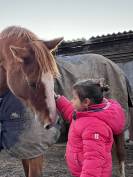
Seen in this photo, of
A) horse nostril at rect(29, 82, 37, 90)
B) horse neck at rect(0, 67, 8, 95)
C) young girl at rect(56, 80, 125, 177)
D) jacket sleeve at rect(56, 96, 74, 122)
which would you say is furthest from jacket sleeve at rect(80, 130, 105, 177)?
horse neck at rect(0, 67, 8, 95)

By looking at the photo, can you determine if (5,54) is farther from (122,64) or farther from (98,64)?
(122,64)

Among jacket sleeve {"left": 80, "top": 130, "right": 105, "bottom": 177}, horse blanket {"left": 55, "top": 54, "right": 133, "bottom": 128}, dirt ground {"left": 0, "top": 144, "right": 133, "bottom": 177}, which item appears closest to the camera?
jacket sleeve {"left": 80, "top": 130, "right": 105, "bottom": 177}

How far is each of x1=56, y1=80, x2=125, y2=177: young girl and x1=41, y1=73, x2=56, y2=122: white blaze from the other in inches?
20.4

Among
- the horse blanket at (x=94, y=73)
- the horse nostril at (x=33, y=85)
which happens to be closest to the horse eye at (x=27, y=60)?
the horse nostril at (x=33, y=85)

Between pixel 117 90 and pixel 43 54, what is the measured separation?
2129 mm

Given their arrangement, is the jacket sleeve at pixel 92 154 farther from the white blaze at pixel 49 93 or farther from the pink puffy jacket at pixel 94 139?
the white blaze at pixel 49 93

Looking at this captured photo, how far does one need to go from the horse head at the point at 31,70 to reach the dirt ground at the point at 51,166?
99.6 inches

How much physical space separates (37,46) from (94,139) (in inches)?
48.8

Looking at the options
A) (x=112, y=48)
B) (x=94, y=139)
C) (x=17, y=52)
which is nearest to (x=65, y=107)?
(x=94, y=139)

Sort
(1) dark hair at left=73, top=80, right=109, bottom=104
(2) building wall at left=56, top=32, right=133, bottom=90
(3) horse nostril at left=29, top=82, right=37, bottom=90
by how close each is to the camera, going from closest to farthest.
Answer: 1. (1) dark hair at left=73, top=80, right=109, bottom=104
2. (3) horse nostril at left=29, top=82, right=37, bottom=90
3. (2) building wall at left=56, top=32, right=133, bottom=90

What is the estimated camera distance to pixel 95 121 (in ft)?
8.29

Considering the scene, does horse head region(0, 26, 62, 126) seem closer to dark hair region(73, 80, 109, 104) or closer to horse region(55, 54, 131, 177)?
dark hair region(73, 80, 109, 104)

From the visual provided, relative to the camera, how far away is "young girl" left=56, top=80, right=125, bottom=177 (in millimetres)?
2449

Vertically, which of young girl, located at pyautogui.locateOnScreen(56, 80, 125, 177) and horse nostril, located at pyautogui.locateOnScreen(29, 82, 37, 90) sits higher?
horse nostril, located at pyautogui.locateOnScreen(29, 82, 37, 90)
